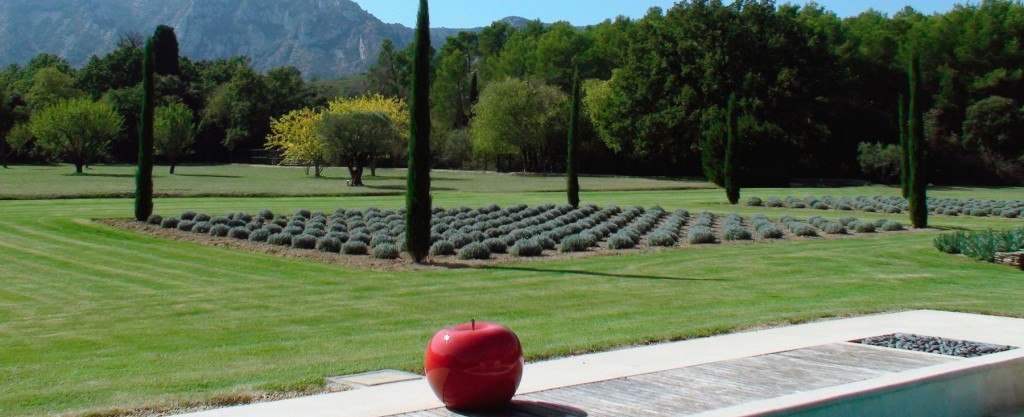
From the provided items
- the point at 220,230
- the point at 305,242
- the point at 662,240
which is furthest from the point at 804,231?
the point at 220,230

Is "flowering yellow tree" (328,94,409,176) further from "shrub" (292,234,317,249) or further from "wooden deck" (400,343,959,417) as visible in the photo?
"wooden deck" (400,343,959,417)

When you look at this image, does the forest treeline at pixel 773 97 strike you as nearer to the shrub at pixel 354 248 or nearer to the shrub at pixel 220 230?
the shrub at pixel 220 230

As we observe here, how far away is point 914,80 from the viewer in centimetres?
3069

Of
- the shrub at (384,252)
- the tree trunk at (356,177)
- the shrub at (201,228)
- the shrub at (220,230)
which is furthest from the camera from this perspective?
the tree trunk at (356,177)

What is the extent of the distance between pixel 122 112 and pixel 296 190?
5162 cm

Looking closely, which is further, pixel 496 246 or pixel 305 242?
pixel 496 246

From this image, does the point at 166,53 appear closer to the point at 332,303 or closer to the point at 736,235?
the point at 736,235

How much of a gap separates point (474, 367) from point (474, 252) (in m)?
13.6

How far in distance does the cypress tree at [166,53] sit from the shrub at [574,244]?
92721mm

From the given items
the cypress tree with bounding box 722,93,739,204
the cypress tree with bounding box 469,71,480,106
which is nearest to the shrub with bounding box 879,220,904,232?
the cypress tree with bounding box 722,93,739,204

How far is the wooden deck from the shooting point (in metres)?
7.17

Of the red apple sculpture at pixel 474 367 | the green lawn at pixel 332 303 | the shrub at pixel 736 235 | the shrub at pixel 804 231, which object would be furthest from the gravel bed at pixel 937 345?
the shrub at pixel 804 231

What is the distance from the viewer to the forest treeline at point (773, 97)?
6638 cm

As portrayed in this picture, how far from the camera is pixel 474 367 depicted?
22.3ft
